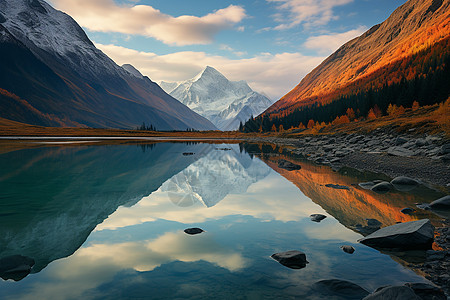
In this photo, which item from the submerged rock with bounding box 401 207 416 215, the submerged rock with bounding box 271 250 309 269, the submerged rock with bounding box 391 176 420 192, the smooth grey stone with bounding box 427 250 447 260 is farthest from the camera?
the submerged rock with bounding box 391 176 420 192

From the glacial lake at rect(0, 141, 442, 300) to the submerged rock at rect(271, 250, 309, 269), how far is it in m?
0.23

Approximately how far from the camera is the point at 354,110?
130 meters

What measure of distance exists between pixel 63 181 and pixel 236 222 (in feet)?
67.3

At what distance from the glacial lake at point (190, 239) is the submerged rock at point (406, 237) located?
60 centimetres

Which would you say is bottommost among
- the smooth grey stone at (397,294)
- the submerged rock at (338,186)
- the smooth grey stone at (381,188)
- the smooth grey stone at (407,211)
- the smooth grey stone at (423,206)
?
the submerged rock at (338,186)

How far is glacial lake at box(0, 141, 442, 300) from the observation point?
8391 millimetres

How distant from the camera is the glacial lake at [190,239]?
27.5ft

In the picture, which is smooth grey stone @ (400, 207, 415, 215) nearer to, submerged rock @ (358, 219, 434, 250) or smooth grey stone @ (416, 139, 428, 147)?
submerged rock @ (358, 219, 434, 250)

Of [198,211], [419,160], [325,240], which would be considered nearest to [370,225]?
[325,240]

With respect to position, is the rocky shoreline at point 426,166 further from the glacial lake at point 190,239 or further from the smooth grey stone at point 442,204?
the smooth grey stone at point 442,204

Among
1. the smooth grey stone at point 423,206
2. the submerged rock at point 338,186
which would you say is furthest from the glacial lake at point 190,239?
the smooth grey stone at point 423,206

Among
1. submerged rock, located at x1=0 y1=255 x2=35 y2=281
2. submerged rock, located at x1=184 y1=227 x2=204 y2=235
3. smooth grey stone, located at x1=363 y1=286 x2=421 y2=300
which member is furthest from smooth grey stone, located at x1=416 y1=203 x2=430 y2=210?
submerged rock, located at x1=0 y1=255 x2=35 y2=281

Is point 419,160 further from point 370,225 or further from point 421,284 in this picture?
point 421,284

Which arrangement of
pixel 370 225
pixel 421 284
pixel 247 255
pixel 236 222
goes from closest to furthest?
pixel 421 284, pixel 247 255, pixel 370 225, pixel 236 222
